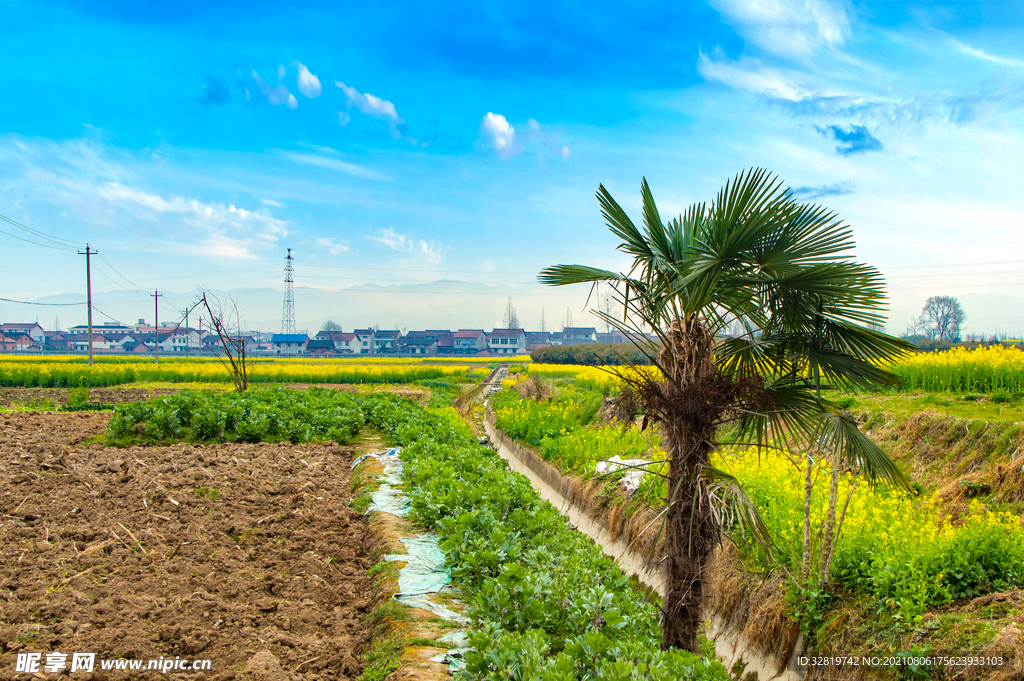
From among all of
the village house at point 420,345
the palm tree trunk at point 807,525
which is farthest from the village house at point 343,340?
the palm tree trunk at point 807,525

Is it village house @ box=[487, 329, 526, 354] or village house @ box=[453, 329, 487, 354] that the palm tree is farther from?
village house @ box=[487, 329, 526, 354]

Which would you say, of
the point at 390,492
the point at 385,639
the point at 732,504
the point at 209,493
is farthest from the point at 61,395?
the point at 732,504

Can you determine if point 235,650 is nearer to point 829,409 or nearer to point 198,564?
point 198,564

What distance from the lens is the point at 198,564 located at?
539 cm

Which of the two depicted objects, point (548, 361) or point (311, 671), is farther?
point (548, 361)

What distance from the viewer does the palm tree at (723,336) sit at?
16.4ft

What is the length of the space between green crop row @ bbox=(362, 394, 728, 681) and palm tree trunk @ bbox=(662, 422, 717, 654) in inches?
10.3

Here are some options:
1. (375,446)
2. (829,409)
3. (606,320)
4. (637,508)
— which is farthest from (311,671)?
(375,446)

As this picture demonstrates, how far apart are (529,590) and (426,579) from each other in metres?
1.34

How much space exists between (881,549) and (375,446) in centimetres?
973

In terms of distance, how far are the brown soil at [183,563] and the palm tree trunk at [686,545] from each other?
291 centimetres

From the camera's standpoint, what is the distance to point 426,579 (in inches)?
211

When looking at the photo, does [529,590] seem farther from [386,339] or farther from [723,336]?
[386,339]

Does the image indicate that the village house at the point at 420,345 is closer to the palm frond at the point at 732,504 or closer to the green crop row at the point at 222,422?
the green crop row at the point at 222,422
